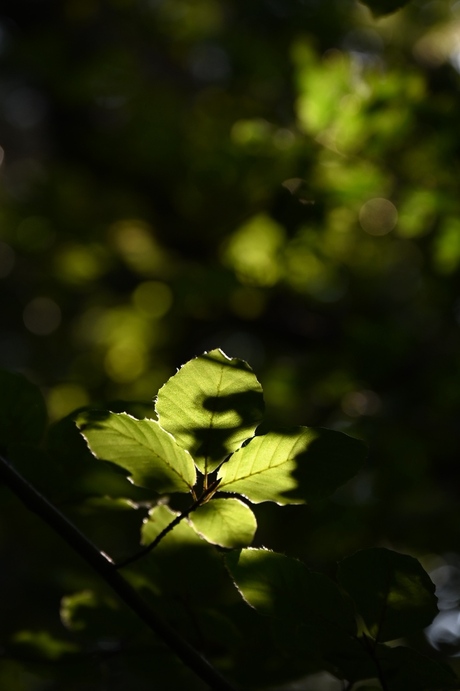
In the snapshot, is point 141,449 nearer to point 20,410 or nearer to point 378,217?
point 20,410

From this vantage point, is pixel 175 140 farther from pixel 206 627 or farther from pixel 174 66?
pixel 206 627

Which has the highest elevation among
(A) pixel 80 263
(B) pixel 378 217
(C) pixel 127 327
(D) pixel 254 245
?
(B) pixel 378 217

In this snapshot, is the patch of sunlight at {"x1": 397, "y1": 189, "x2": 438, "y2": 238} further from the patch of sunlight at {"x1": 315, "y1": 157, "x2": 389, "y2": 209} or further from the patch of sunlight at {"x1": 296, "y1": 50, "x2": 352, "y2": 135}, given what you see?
the patch of sunlight at {"x1": 296, "y1": 50, "x2": 352, "y2": 135}

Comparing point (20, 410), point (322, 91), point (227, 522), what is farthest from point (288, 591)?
point (322, 91)

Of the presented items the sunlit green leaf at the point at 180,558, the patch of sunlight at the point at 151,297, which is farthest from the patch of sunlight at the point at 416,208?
the patch of sunlight at the point at 151,297

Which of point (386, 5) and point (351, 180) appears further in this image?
point (351, 180)

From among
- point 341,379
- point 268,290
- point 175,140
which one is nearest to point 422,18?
point 175,140

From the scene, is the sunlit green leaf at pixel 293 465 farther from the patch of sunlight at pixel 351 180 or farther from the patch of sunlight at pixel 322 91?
the patch of sunlight at pixel 322 91
